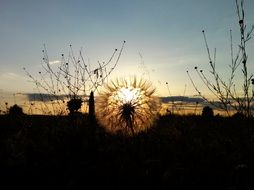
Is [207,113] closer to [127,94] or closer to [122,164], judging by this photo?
[127,94]

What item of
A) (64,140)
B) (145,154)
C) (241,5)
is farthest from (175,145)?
(241,5)

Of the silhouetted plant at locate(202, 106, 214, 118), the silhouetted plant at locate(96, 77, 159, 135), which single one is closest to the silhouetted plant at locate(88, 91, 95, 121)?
the silhouetted plant at locate(96, 77, 159, 135)

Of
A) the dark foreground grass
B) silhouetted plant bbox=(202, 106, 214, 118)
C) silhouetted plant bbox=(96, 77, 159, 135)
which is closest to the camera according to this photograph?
the dark foreground grass

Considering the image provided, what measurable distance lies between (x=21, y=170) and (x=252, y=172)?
14.3 feet

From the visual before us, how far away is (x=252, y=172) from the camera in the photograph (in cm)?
642

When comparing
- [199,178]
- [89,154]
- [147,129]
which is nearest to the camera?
[199,178]

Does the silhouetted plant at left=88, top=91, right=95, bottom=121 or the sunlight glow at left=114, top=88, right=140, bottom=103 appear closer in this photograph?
the sunlight glow at left=114, top=88, right=140, bottom=103

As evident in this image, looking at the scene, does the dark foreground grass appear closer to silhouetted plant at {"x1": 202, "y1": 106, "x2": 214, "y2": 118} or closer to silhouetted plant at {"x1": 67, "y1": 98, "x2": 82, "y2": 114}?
silhouetted plant at {"x1": 67, "y1": 98, "x2": 82, "y2": 114}

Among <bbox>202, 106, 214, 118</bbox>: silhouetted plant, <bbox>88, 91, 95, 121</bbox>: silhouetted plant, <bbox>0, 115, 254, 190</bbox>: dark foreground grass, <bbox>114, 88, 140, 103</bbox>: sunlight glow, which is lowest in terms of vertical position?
<bbox>0, 115, 254, 190</bbox>: dark foreground grass

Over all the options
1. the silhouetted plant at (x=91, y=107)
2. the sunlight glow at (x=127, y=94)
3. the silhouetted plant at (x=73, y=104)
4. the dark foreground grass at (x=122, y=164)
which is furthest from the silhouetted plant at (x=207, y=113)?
the dark foreground grass at (x=122, y=164)

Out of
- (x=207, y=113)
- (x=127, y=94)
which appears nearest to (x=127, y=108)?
(x=127, y=94)

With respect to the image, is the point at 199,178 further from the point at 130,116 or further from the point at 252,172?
the point at 130,116

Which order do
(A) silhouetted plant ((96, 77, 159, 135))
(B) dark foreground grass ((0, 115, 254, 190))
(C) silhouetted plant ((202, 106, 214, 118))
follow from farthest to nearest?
(C) silhouetted plant ((202, 106, 214, 118)), (A) silhouetted plant ((96, 77, 159, 135)), (B) dark foreground grass ((0, 115, 254, 190))

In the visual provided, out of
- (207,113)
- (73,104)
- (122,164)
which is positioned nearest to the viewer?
(122,164)
